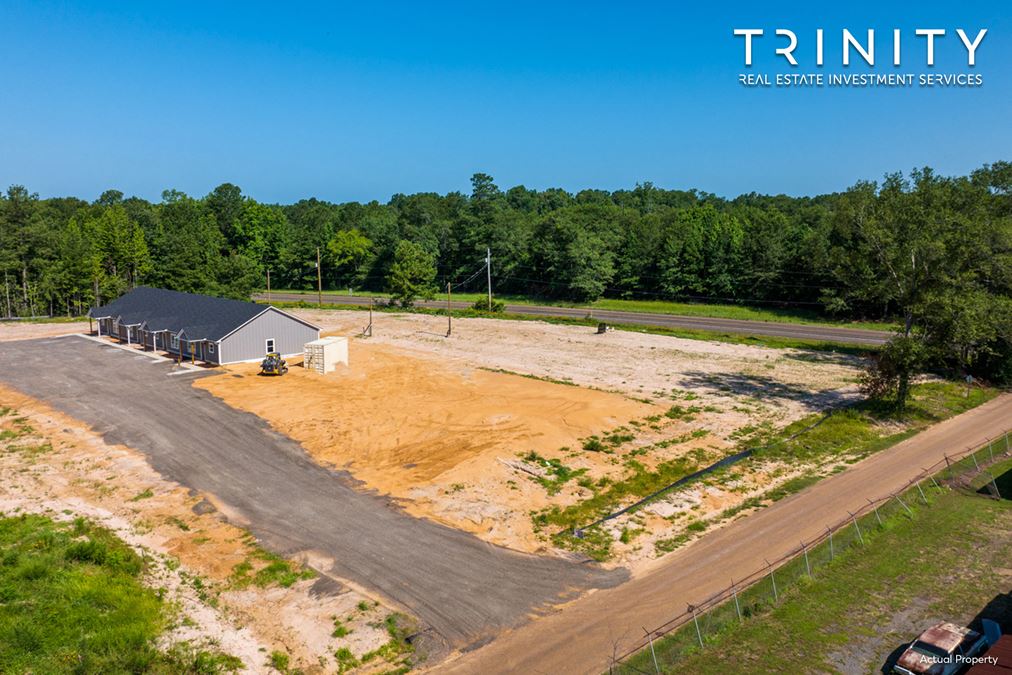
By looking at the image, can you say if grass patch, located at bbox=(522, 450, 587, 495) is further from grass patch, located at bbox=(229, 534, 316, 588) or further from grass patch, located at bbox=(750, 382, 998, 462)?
grass patch, located at bbox=(229, 534, 316, 588)

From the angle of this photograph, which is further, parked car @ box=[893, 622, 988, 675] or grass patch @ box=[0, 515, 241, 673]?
grass patch @ box=[0, 515, 241, 673]

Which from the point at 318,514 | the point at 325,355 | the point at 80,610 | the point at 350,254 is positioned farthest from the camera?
the point at 350,254

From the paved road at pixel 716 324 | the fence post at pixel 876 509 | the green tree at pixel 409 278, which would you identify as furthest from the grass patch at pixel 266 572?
the green tree at pixel 409 278

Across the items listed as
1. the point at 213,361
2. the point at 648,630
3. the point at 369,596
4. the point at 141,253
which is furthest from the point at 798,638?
the point at 141,253

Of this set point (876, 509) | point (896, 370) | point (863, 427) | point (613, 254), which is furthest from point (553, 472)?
point (613, 254)

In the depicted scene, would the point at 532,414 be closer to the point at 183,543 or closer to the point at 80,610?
the point at 183,543

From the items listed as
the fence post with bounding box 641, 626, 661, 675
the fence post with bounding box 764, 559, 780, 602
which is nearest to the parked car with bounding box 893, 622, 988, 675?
the fence post with bounding box 764, 559, 780, 602
